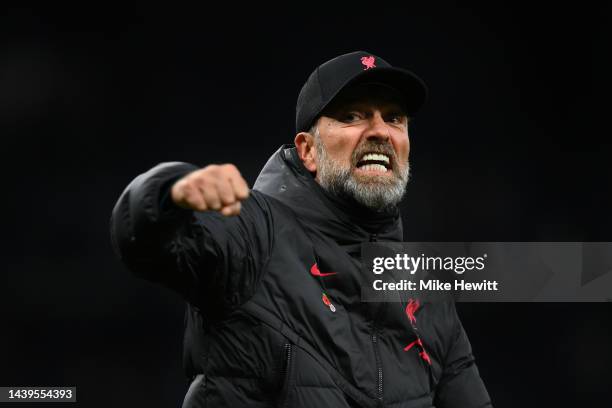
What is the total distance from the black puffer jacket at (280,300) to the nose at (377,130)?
0.15 meters

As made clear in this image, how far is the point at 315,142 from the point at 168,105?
2733 mm

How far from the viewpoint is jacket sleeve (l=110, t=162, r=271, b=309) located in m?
1.32

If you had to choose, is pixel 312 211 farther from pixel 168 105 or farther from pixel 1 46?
pixel 1 46

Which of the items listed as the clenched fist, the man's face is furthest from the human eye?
the clenched fist

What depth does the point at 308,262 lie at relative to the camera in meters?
1.67

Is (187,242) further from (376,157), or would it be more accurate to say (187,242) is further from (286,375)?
(376,157)

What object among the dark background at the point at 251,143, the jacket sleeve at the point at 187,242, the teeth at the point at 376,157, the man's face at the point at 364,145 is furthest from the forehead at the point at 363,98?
the dark background at the point at 251,143

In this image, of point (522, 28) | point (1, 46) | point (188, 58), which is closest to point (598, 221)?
point (522, 28)

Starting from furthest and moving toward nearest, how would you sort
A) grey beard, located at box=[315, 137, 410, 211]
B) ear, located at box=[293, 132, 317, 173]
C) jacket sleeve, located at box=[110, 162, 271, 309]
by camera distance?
1. ear, located at box=[293, 132, 317, 173]
2. grey beard, located at box=[315, 137, 410, 211]
3. jacket sleeve, located at box=[110, 162, 271, 309]

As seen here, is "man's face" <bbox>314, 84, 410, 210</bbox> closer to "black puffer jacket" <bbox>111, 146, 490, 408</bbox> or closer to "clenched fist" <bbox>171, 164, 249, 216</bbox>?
"black puffer jacket" <bbox>111, 146, 490, 408</bbox>

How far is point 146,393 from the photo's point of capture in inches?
165

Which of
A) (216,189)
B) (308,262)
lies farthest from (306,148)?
(216,189)

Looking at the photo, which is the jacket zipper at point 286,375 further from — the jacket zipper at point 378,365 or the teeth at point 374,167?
the teeth at point 374,167

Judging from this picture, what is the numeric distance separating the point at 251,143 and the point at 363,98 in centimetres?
266
